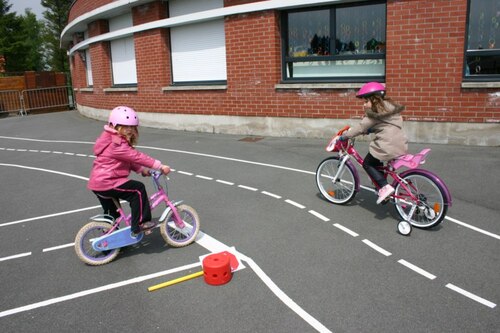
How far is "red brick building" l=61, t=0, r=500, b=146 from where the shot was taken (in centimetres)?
978

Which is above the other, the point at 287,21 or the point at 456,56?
the point at 287,21

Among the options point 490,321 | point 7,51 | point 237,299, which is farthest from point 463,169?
point 7,51

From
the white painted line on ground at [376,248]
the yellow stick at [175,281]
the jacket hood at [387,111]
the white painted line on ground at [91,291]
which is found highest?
the jacket hood at [387,111]

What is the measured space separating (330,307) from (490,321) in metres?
1.26

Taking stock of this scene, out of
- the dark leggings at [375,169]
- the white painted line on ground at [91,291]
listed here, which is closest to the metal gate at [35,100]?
the white painted line on ground at [91,291]

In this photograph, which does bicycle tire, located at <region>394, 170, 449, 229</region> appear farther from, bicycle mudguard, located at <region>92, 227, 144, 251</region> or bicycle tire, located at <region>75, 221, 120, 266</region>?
bicycle tire, located at <region>75, 221, 120, 266</region>

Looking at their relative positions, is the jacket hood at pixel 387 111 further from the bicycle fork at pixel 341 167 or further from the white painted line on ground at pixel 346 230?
the white painted line on ground at pixel 346 230

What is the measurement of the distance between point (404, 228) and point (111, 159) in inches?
137

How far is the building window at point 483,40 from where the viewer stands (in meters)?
9.65

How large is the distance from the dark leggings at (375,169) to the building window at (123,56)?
12955mm

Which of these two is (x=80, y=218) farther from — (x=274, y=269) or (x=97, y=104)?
(x=97, y=104)

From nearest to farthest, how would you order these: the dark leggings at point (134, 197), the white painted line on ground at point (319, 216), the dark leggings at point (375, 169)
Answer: the dark leggings at point (134, 197)
the dark leggings at point (375, 169)
the white painted line on ground at point (319, 216)

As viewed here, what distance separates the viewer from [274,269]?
4527mm

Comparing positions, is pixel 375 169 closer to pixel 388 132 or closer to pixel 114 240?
pixel 388 132
